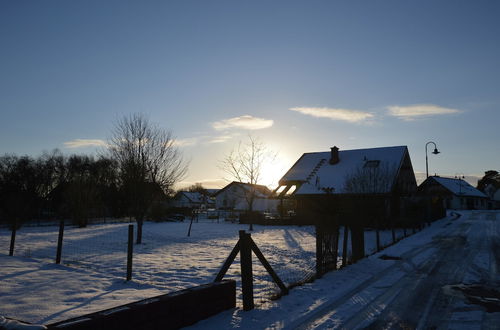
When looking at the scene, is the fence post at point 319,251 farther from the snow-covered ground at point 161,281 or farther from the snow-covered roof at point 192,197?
the snow-covered roof at point 192,197

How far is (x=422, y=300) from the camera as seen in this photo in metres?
6.79

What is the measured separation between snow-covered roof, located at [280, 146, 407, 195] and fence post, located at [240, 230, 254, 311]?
24984mm

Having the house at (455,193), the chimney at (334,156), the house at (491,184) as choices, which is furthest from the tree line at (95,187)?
the house at (491,184)

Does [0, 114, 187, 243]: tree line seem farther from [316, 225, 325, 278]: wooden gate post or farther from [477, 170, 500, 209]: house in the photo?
[477, 170, 500, 209]: house

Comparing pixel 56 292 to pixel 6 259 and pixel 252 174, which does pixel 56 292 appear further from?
pixel 252 174

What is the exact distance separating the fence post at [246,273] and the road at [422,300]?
1069 millimetres

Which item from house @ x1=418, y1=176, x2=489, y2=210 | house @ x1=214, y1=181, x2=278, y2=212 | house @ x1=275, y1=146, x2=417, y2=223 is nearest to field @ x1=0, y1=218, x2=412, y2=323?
→ house @ x1=275, y1=146, x2=417, y2=223

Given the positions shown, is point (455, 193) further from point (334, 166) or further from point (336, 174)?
point (336, 174)

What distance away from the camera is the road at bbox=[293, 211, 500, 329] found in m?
5.48

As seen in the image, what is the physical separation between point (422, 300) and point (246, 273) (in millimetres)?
3632

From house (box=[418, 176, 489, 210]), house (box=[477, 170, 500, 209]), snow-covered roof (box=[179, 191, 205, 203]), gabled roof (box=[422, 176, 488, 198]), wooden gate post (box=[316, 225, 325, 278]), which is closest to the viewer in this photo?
wooden gate post (box=[316, 225, 325, 278])

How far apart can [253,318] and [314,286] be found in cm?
275

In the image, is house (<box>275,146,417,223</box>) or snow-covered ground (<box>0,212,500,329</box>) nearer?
snow-covered ground (<box>0,212,500,329</box>)

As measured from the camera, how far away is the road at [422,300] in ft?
18.0
